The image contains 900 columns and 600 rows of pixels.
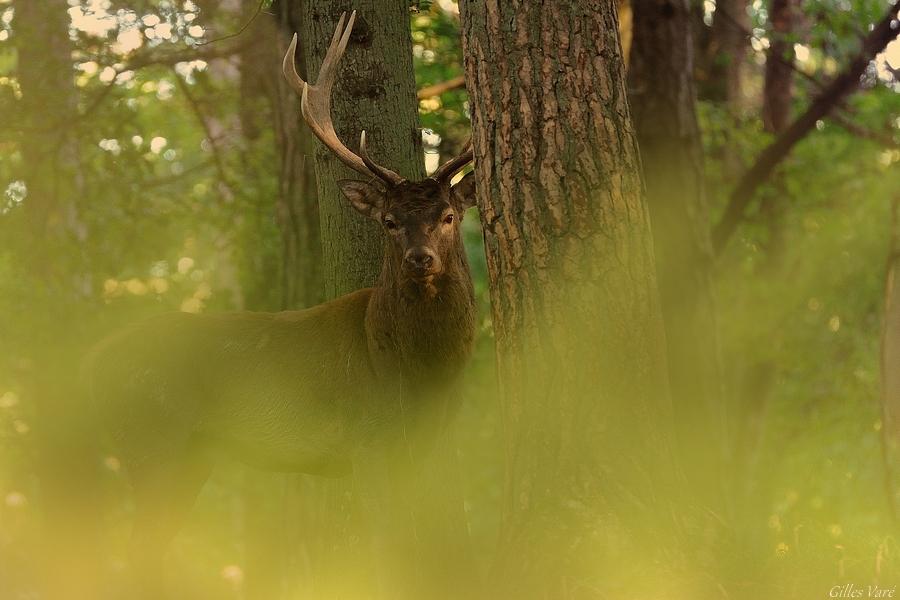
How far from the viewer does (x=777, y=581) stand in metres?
5.26

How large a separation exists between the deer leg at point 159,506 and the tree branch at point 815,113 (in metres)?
6.86

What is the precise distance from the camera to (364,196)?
22.7 ft

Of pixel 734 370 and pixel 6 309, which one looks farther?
pixel 734 370

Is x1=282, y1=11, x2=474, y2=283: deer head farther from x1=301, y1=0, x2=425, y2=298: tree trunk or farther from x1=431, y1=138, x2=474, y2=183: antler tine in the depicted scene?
x1=301, y1=0, x2=425, y2=298: tree trunk

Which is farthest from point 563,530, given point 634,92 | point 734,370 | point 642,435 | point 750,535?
point 734,370

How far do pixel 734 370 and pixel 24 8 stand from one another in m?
10.5

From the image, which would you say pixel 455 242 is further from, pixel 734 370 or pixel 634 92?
pixel 734 370

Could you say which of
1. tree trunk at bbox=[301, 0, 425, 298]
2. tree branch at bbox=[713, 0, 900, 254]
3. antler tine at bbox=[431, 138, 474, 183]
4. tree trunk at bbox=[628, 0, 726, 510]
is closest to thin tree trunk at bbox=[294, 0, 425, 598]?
tree trunk at bbox=[301, 0, 425, 298]

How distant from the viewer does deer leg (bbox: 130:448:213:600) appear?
716 centimetres

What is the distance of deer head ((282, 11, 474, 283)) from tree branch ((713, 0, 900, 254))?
5.80 m

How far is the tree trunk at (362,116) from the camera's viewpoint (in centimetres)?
748
